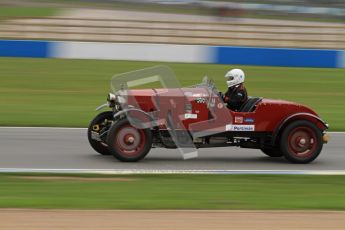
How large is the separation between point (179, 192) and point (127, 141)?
1.90 meters

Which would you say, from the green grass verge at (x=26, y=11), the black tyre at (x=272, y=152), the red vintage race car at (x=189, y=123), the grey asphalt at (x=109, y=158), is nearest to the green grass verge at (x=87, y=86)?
the grey asphalt at (x=109, y=158)

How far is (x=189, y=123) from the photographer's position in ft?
33.3

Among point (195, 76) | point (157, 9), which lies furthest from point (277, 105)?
point (157, 9)

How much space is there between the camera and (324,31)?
30.2m

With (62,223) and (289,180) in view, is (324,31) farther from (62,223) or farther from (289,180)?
(62,223)

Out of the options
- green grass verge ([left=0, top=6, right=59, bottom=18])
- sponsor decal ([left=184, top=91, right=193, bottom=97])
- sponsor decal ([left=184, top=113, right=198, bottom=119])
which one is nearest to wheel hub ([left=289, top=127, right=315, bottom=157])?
sponsor decal ([left=184, top=113, right=198, bottom=119])

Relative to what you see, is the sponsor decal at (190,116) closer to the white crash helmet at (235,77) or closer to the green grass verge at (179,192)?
the white crash helmet at (235,77)

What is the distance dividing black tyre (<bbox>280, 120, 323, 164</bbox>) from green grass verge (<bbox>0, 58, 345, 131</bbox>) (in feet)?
12.7

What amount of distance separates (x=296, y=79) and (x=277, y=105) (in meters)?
12.0

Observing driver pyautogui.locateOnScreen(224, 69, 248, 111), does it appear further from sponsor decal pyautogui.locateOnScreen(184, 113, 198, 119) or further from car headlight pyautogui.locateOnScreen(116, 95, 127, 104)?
car headlight pyautogui.locateOnScreen(116, 95, 127, 104)

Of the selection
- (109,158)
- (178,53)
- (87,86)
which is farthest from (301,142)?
(178,53)

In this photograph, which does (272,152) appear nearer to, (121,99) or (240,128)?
(240,128)

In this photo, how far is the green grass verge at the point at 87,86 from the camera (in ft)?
50.1

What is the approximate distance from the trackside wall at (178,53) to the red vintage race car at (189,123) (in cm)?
1349
